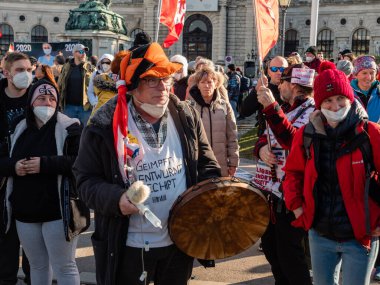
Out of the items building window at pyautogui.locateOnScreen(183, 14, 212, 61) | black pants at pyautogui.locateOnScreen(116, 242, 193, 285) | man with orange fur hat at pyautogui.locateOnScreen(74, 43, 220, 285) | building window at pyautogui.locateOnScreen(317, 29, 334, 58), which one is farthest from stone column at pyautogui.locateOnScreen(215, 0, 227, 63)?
black pants at pyautogui.locateOnScreen(116, 242, 193, 285)

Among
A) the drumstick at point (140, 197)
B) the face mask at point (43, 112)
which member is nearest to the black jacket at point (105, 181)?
the drumstick at point (140, 197)

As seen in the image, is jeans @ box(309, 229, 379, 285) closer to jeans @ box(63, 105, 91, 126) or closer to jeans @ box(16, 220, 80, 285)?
jeans @ box(16, 220, 80, 285)

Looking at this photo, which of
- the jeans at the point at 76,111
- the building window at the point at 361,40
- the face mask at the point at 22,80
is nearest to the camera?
the face mask at the point at 22,80

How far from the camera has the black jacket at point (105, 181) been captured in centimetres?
315

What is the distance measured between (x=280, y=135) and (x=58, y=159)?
1.70 metres

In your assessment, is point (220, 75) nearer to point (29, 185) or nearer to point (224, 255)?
point (29, 185)

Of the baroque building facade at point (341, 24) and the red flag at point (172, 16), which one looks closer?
the red flag at point (172, 16)

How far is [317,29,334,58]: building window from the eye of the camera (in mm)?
52812

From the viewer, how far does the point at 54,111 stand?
4336 mm

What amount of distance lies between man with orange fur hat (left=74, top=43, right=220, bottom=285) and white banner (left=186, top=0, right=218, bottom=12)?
48.6 m

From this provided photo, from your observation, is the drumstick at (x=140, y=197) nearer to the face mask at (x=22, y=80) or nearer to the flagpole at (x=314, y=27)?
the face mask at (x=22, y=80)

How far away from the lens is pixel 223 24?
50344 mm

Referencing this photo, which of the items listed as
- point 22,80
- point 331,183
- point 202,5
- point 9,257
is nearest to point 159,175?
point 331,183

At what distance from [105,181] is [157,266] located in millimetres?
630
